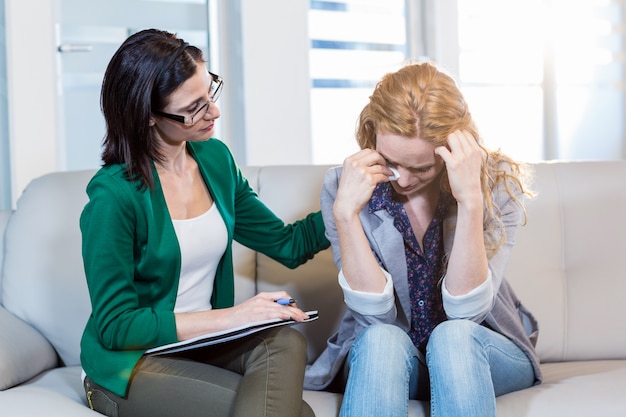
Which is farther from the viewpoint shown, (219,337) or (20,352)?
(20,352)

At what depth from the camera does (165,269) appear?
156cm

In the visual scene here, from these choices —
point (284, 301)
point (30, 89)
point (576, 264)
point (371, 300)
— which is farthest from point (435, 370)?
point (30, 89)

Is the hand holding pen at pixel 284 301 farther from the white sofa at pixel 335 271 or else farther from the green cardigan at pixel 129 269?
the white sofa at pixel 335 271

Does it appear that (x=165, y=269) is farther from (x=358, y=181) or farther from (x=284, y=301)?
(x=358, y=181)

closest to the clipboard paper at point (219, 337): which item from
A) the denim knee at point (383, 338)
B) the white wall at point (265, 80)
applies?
the denim knee at point (383, 338)

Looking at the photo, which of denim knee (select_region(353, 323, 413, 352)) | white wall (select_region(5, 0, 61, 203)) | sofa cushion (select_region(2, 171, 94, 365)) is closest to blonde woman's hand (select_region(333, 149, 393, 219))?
denim knee (select_region(353, 323, 413, 352))

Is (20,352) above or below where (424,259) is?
below

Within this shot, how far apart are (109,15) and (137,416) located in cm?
174

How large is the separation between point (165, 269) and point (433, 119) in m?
0.59

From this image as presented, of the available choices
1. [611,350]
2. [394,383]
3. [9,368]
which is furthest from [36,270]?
[611,350]

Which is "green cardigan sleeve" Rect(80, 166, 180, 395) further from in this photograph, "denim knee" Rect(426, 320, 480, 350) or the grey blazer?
"denim knee" Rect(426, 320, 480, 350)

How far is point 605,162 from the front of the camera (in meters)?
2.07

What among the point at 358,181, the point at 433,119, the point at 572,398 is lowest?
the point at 572,398

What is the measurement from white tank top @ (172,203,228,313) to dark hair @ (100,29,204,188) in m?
0.13
